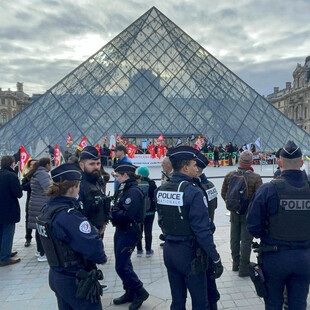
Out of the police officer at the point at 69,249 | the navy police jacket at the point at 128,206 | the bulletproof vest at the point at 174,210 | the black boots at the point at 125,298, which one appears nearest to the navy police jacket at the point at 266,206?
the bulletproof vest at the point at 174,210

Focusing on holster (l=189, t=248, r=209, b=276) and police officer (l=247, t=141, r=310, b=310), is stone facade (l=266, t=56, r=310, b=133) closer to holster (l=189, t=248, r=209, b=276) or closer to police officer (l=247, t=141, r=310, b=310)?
police officer (l=247, t=141, r=310, b=310)

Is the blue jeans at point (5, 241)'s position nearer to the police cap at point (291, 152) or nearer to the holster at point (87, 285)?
the holster at point (87, 285)

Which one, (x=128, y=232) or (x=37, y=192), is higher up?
(x=37, y=192)

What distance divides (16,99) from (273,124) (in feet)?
205

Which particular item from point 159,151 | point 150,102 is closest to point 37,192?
point 159,151

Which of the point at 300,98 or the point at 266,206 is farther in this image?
the point at 300,98

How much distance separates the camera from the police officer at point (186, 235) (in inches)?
89.3

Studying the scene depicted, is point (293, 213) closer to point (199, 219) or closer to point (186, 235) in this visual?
point (199, 219)

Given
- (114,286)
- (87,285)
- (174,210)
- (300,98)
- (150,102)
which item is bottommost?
(114,286)

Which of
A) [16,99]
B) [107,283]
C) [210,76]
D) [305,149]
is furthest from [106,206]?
[16,99]

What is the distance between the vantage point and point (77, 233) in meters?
1.94

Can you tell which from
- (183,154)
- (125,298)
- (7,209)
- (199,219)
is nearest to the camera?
(199,219)

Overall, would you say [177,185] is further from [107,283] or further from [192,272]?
[107,283]

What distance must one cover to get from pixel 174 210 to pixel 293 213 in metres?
1.01
